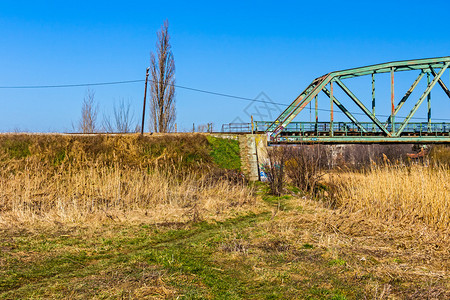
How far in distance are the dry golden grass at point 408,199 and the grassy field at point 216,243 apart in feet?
0.12

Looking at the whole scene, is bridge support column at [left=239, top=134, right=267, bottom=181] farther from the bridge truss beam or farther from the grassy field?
the grassy field

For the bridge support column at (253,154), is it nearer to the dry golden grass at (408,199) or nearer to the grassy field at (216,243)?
the grassy field at (216,243)

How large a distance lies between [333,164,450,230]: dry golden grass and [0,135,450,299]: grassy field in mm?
36

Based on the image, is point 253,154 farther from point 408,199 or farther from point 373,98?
point 408,199

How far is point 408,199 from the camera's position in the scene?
10328 mm

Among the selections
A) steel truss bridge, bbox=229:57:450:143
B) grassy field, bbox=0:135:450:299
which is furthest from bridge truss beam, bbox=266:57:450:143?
grassy field, bbox=0:135:450:299

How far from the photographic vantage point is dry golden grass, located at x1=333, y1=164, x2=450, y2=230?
30.4 ft

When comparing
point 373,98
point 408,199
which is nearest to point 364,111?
point 373,98

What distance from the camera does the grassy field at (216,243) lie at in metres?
5.44

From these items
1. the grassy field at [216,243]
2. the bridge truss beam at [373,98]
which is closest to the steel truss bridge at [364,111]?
the bridge truss beam at [373,98]

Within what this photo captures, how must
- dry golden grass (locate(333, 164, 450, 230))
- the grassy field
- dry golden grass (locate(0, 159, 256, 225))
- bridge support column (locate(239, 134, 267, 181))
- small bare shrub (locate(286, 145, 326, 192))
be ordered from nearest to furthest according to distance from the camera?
the grassy field
dry golden grass (locate(333, 164, 450, 230))
dry golden grass (locate(0, 159, 256, 225))
small bare shrub (locate(286, 145, 326, 192))
bridge support column (locate(239, 134, 267, 181))

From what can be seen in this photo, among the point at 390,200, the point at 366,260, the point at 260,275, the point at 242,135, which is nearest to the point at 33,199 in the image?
the point at 260,275

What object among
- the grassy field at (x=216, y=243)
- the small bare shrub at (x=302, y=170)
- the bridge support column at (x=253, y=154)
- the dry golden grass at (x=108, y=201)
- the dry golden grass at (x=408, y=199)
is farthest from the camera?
the bridge support column at (x=253, y=154)

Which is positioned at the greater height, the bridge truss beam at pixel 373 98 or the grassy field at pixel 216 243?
the bridge truss beam at pixel 373 98
